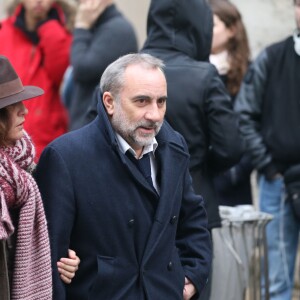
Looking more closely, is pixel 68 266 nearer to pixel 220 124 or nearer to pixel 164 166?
pixel 164 166

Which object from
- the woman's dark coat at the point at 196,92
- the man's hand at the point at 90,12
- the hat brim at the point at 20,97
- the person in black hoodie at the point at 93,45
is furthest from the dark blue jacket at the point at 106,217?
the man's hand at the point at 90,12

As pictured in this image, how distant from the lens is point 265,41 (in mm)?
9258

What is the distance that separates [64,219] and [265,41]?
16.9ft

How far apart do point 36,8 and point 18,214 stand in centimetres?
373

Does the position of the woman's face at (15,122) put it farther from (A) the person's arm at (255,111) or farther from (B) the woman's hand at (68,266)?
(A) the person's arm at (255,111)

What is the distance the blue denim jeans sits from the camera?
6.87 metres

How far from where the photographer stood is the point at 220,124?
18.7ft

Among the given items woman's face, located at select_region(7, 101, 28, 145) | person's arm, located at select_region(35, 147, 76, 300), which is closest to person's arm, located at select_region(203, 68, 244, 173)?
person's arm, located at select_region(35, 147, 76, 300)

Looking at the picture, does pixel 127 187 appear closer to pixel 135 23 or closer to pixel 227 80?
pixel 227 80

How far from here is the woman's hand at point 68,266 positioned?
442 cm

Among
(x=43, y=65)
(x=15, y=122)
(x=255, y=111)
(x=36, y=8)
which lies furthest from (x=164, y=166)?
(x=36, y=8)

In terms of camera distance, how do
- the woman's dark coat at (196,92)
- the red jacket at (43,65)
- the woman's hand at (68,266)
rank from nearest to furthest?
the woman's hand at (68,266) → the woman's dark coat at (196,92) → the red jacket at (43,65)

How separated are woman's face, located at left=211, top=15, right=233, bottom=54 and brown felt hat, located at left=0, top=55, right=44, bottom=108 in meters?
3.22

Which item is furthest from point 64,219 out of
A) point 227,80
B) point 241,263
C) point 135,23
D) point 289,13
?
point 135,23
